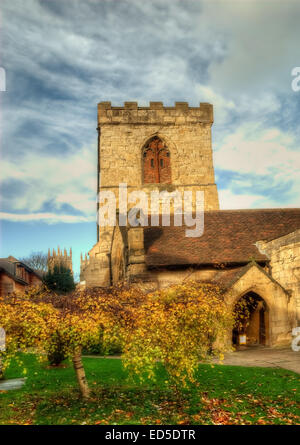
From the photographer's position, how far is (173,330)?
7.88m

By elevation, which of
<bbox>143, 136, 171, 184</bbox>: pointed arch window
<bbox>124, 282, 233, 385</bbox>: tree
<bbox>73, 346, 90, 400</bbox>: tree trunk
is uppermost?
<bbox>143, 136, 171, 184</bbox>: pointed arch window

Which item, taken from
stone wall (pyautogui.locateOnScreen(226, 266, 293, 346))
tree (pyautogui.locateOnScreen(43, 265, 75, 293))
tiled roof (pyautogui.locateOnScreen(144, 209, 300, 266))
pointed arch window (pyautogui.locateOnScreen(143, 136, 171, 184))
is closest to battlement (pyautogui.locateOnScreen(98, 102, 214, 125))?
pointed arch window (pyautogui.locateOnScreen(143, 136, 171, 184))

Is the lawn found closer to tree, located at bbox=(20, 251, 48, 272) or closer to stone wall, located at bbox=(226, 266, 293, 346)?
stone wall, located at bbox=(226, 266, 293, 346)

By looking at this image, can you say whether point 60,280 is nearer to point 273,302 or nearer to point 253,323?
point 253,323

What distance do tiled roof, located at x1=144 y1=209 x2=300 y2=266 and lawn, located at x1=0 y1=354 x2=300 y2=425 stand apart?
6418 mm

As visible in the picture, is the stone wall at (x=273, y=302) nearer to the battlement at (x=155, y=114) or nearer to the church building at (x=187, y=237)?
the church building at (x=187, y=237)

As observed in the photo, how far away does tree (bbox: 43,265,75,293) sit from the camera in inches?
1417

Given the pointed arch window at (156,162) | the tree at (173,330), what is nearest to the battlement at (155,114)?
the pointed arch window at (156,162)

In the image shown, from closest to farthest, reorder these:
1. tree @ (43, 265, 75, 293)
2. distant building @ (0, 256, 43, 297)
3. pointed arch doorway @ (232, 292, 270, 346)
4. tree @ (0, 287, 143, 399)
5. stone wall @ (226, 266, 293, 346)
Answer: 1. tree @ (0, 287, 143, 399)
2. stone wall @ (226, 266, 293, 346)
3. pointed arch doorway @ (232, 292, 270, 346)
4. distant building @ (0, 256, 43, 297)
5. tree @ (43, 265, 75, 293)

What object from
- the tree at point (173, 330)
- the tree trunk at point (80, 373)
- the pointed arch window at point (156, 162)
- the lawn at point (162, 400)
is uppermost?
the pointed arch window at point (156, 162)

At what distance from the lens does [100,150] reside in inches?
1102

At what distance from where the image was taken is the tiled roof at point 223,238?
17891mm

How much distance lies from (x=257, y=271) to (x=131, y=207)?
12.4 m

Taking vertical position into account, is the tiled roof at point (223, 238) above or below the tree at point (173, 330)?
above
